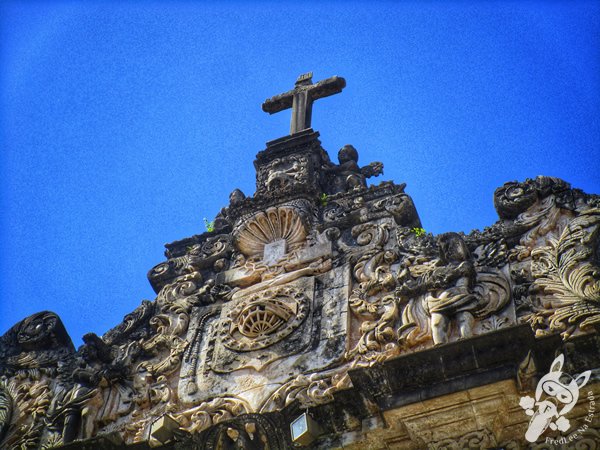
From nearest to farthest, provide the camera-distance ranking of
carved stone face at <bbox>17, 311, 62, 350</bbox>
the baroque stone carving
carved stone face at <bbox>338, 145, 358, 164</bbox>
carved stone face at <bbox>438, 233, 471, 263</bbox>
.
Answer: carved stone face at <bbox>438, 233, 471, 263</bbox>, the baroque stone carving, carved stone face at <bbox>17, 311, 62, 350</bbox>, carved stone face at <bbox>338, 145, 358, 164</bbox>

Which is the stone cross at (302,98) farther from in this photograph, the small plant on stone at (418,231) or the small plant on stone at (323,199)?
the small plant on stone at (418,231)

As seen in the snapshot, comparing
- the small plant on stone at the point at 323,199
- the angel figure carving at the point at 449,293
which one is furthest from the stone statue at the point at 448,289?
the small plant on stone at the point at 323,199

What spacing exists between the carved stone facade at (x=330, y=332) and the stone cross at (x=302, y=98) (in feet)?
2.09

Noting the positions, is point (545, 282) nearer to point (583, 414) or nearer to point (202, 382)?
point (583, 414)

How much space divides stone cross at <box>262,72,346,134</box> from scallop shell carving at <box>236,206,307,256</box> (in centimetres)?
183

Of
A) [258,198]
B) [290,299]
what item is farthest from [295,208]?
[290,299]

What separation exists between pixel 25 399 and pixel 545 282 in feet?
19.2

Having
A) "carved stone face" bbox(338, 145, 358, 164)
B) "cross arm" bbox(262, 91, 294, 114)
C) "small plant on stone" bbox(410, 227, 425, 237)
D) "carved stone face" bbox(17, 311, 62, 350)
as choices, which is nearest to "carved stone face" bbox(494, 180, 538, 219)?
"small plant on stone" bbox(410, 227, 425, 237)

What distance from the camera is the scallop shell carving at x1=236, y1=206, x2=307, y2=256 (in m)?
11.0

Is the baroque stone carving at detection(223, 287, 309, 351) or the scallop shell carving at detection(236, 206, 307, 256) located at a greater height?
the scallop shell carving at detection(236, 206, 307, 256)

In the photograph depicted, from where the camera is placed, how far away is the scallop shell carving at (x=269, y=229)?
11023 mm

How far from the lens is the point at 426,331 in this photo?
8875 millimetres

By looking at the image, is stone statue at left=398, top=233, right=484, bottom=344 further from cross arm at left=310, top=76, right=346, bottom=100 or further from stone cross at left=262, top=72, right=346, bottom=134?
cross arm at left=310, top=76, right=346, bottom=100

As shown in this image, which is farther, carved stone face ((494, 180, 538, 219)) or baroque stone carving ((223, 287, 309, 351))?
carved stone face ((494, 180, 538, 219))
